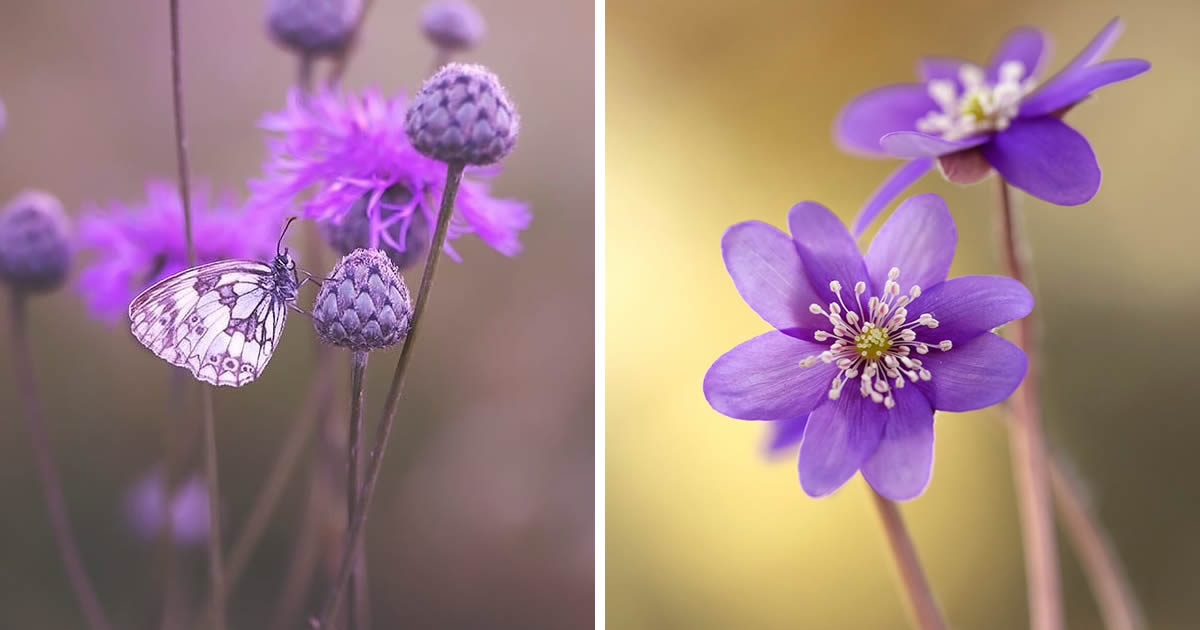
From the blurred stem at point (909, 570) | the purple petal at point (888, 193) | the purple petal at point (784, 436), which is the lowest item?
the blurred stem at point (909, 570)

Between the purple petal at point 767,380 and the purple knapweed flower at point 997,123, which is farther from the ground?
the purple knapweed flower at point 997,123

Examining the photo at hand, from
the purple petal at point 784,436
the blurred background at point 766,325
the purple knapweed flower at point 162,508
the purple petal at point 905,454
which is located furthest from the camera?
the blurred background at point 766,325

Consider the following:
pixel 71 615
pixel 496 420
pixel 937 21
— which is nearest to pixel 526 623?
pixel 496 420

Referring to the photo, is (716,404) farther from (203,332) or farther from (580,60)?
(580,60)

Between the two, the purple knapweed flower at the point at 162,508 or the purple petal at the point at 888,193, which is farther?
the purple knapweed flower at the point at 162,508

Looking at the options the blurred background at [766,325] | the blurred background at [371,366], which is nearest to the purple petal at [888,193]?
the blurred background at [371,366]

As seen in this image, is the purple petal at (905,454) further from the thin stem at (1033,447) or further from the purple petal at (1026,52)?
the purple petal at (1026,52)

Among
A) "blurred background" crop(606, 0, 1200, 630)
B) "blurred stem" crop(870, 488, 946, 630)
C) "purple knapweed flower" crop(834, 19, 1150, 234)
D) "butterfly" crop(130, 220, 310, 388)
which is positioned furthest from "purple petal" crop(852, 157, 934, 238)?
"blurred background" crop(606, 0, 1200, 630)

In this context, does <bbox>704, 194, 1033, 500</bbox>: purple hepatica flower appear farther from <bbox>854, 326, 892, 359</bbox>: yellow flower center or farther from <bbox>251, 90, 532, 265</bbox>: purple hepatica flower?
<bbox>251, 90, 532, 265</bbox>: purple hepatica flower
